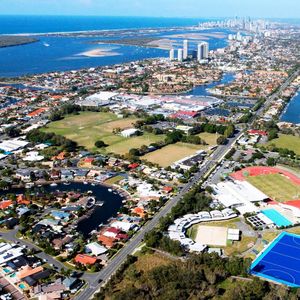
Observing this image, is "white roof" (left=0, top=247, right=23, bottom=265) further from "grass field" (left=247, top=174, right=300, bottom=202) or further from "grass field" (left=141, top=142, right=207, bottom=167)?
"grass field" (left=247, top=174, right=300, bottom=202)

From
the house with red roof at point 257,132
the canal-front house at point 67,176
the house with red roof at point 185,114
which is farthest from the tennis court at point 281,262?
the house with red roof at point 185,114

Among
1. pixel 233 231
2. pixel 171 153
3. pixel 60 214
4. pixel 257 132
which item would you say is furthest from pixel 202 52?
→ pixel 233 231

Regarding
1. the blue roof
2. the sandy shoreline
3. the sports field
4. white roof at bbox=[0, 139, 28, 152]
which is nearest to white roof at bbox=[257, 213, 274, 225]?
the sports field

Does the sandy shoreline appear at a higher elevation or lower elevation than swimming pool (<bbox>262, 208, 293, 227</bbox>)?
lower

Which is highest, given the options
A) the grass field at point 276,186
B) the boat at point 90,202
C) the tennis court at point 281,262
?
the tennis court at point 281,262

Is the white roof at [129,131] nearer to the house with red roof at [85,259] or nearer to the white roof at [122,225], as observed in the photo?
the white roof at [122,225]

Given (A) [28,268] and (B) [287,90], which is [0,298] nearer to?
(A) [28,268]
